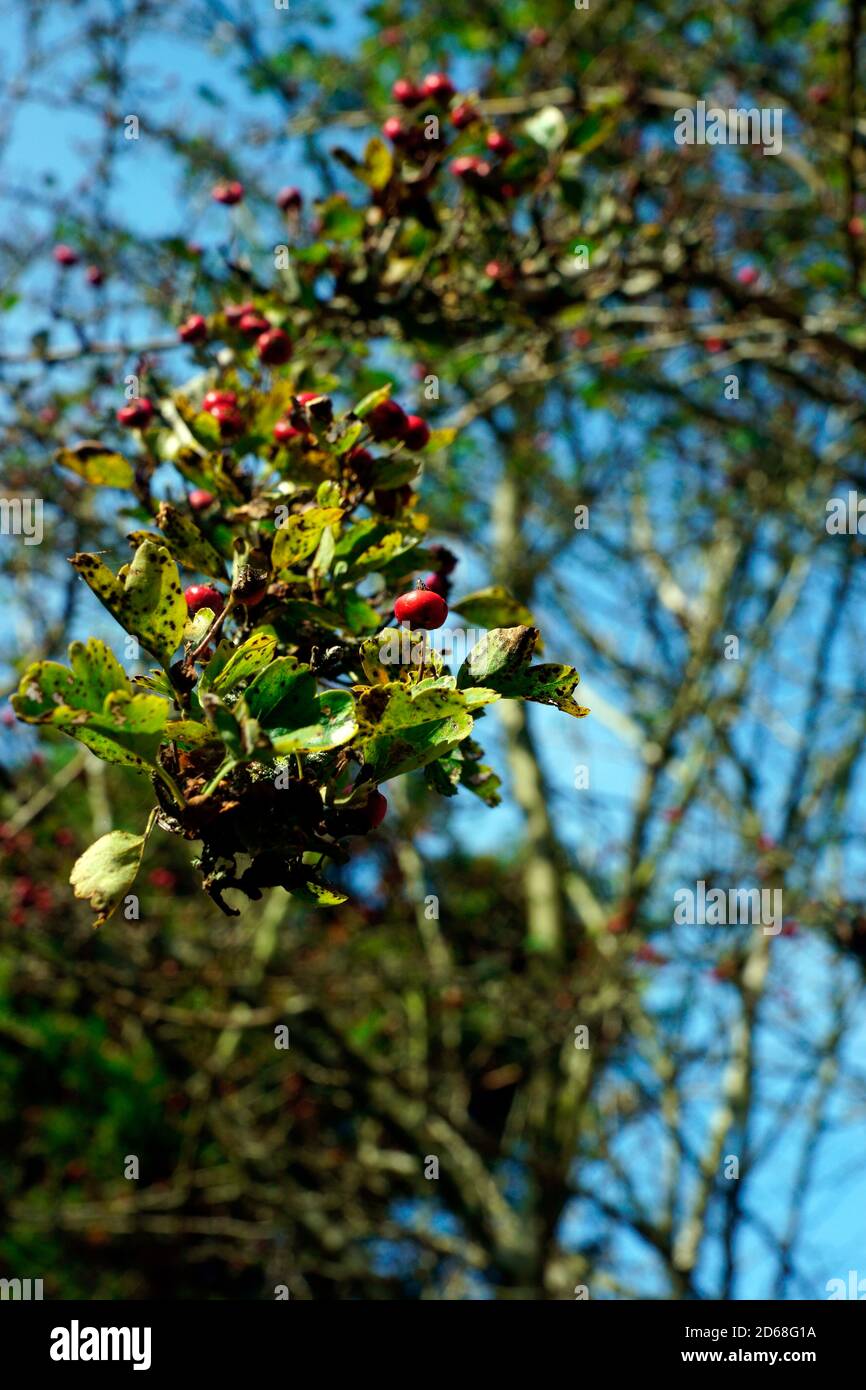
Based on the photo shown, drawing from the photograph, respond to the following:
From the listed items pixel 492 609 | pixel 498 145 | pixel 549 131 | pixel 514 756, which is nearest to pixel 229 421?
pixel 492 609

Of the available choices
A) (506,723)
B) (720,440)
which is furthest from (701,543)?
(506,723)

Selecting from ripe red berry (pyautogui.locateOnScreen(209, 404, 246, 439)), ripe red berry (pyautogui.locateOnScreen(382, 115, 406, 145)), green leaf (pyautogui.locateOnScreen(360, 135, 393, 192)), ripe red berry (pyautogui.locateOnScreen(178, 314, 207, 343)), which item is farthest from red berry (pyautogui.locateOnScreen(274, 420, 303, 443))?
ripe red berry (pyautogui.locateOnScreen(382, 115, 406, 145))

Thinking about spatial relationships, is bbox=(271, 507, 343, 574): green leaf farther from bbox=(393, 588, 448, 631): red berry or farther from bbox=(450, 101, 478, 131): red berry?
bbox=(450, 101, 478, 131): red berry

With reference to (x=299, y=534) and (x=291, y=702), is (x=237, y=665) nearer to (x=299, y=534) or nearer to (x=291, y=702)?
(x=291, y=702)

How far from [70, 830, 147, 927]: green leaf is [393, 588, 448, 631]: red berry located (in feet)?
1.11

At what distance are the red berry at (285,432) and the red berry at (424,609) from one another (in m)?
0.44

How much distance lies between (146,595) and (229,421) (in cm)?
66

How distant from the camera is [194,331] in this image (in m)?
2.10
